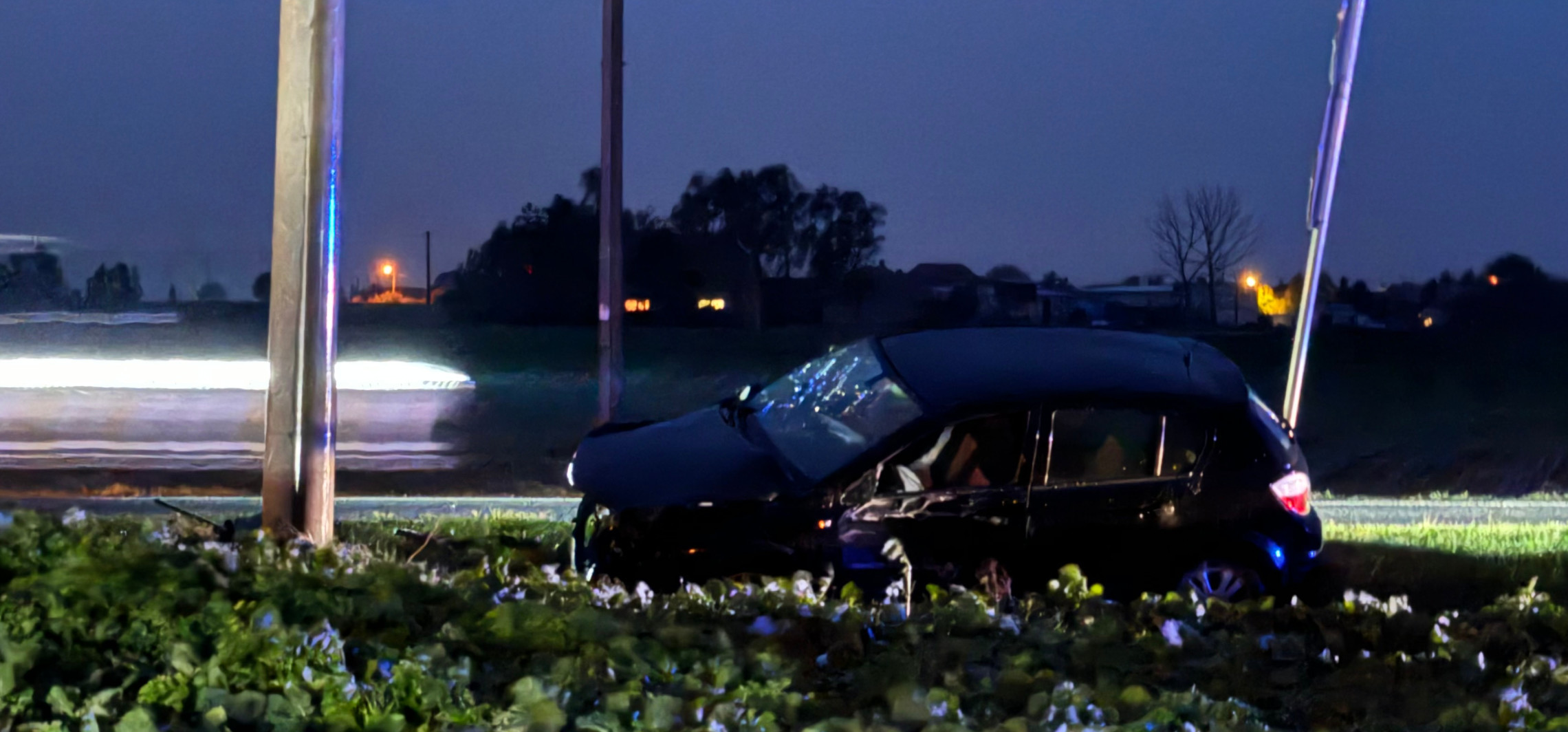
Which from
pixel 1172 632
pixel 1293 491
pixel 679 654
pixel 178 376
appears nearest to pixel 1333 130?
pixel 1293 491

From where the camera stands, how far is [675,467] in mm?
6078

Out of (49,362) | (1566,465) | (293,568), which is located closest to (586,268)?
(49,362)

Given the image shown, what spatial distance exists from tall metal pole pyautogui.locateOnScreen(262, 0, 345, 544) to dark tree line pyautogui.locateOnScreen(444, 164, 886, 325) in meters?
36.8

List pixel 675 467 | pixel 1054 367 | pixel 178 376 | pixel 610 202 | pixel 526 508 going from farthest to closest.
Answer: pixel 178 376 → pixel 610 202 → pixel 526 508 → pixel 1054 367 → pixel 675 467

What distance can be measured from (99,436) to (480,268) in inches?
1253

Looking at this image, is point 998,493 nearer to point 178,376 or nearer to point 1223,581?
point 1223,581

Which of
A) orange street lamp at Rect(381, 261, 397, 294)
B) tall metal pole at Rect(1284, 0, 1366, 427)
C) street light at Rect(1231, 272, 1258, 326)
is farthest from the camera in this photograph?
orange street lamp at Rect(381, 261, 397, 294)

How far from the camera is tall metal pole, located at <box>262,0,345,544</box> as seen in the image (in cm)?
588

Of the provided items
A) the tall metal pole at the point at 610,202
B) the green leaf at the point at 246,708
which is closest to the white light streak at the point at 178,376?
the tall metal pole at the point at 610,202

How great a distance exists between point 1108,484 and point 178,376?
17.9m

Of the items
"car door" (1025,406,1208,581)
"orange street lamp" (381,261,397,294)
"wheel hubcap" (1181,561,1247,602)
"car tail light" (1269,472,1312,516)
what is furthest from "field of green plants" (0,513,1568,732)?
"orange street lamp" (381,261,397,294)

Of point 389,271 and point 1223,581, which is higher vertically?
point 389,271

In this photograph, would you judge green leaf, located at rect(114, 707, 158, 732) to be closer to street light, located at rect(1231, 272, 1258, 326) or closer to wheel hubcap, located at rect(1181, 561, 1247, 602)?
wheel hubcap, located at rect(1181, 561, 1247, 602)

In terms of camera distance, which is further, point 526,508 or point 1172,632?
point 526,508
